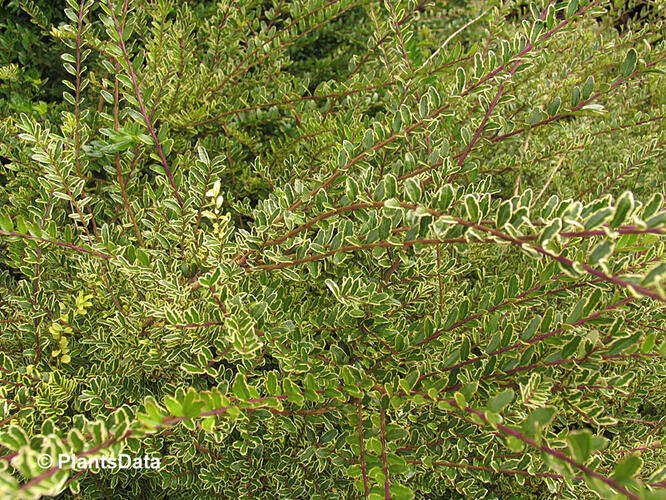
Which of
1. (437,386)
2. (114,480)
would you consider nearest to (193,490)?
(114,480)

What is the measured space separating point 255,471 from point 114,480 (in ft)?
1.25

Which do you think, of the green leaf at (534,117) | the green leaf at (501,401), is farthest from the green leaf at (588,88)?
the green leaf at (501,401)

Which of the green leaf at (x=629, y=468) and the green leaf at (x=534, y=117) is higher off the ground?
the green leaf at (x=534, y=117)

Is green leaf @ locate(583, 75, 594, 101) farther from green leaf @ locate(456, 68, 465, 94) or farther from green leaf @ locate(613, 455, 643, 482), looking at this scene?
green leaf @ locate(613, 455, 643, 482)

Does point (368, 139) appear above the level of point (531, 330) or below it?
above

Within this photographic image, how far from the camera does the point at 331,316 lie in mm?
1148

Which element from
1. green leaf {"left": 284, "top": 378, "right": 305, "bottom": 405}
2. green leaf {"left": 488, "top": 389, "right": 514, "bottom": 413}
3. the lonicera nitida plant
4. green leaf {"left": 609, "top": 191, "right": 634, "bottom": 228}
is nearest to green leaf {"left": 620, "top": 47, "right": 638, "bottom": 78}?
the lonicera nitida plant

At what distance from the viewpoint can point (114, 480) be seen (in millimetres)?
1202

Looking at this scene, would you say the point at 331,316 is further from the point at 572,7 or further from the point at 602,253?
the point at 572,7

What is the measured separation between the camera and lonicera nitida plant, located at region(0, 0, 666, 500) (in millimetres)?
817

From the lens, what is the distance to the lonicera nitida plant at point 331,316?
2.68ft

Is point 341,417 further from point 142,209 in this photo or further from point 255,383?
point 142,209

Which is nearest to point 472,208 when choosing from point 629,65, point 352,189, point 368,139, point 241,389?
point 352,189

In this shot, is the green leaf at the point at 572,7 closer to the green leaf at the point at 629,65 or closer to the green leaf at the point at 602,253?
the green leaf at the point at 629,65
